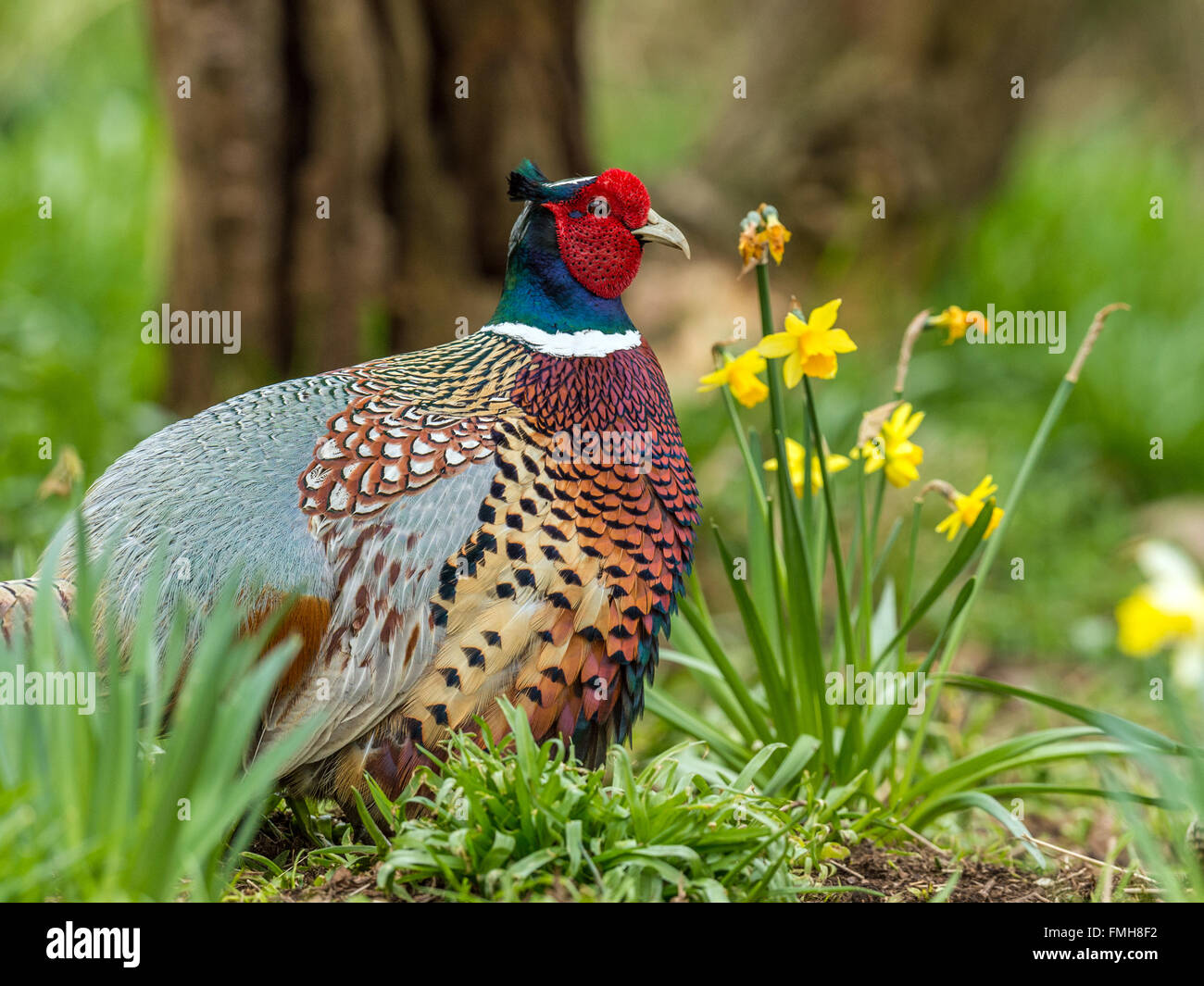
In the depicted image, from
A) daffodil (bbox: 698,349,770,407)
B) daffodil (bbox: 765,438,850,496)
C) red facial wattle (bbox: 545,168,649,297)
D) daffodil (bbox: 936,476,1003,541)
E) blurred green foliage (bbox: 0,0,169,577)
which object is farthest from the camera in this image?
blurred green foliage (bbox: 0,0,169,577)

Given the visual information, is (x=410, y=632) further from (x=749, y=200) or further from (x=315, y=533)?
(x=749, y=200)

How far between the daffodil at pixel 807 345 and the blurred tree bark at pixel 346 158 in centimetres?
268

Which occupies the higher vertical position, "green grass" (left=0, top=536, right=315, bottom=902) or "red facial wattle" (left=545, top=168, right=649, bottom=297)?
"red facial wattle" (left=545, top=168, right=649, bottom=297)

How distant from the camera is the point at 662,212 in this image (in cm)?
680

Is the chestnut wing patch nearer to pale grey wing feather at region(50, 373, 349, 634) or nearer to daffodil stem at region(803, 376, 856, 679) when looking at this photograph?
pale grey wing feather at region(50, 373, 349, 634)

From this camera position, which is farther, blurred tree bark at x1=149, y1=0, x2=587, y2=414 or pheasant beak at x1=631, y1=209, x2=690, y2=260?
blurred tree bark at x1=149, y1=0, x2=587, y2=414

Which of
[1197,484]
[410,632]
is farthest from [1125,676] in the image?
[410,632]

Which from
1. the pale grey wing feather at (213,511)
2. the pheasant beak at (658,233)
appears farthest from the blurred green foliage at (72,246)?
the pheasant beak at (658,233)

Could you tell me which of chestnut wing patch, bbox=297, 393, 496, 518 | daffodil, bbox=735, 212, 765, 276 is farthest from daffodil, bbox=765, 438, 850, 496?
chestnut wing patch, bbox=297, 393, 496, 518

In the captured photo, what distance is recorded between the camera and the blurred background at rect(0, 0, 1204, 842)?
16.0ft

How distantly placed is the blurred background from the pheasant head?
1476 mm

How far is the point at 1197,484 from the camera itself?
22.5 ft

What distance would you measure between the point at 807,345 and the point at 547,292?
0.63 metres

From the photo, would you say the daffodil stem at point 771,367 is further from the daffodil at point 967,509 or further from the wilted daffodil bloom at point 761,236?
the daffodil at point 967,509
